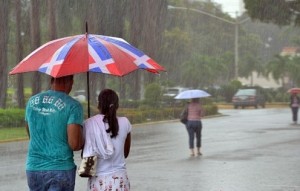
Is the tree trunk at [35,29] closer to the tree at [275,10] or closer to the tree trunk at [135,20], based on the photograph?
the tree trunk at [135,20]

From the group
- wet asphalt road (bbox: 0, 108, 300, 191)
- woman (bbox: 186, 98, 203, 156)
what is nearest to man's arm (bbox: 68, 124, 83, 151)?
wet asphalt road (bbox: 0, 108, 300, 191)

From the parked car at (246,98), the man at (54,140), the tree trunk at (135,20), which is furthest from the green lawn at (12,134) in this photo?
the parked car at (246,98)

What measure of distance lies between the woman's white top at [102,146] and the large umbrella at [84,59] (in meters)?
0.40

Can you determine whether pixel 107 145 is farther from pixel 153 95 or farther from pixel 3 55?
pixel 153 95

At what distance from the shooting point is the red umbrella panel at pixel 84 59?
481 centimetres

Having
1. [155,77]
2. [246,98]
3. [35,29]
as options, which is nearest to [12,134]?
[35,29]

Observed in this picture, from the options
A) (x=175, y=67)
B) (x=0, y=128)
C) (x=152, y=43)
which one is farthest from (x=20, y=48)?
(x=175, y=67)

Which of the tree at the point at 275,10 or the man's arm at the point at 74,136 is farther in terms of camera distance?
the tree at the point at 275,10

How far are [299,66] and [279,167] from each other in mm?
48053

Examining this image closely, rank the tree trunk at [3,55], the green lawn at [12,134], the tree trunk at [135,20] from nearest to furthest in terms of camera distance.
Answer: the green lawn at [12,134], the tree trunk at [3,55], the tree trunk at [135,20]

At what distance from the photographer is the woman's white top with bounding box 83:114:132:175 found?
488 centimetres

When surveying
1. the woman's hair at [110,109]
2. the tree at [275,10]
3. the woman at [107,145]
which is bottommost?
the woman at [107,145]

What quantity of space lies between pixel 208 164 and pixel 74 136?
9.02 m

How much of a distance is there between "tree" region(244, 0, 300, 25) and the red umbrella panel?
24717mm
